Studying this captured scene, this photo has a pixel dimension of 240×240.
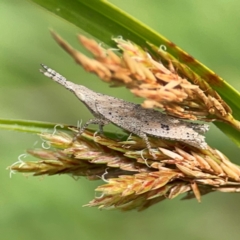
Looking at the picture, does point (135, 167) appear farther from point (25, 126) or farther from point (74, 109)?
point (74, 109)

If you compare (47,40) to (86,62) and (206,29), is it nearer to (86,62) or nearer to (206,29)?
(206,29)

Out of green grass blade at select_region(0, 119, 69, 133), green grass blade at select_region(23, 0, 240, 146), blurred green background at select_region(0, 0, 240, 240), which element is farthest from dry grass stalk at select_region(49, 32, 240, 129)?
blurred green background at select_region(0, 0, 240, 240)

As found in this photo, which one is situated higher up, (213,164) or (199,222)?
(213,164)

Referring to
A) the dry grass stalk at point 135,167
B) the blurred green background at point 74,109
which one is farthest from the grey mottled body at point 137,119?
the blurred green background at point 74,109

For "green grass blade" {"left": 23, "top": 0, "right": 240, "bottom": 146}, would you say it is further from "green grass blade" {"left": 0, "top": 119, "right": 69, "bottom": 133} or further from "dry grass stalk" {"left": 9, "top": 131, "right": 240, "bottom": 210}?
"green grass blade" {"left": 0, "top": 119, "right": 69, "bottom": 133}

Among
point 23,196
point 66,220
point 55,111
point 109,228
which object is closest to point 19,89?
point 55,111

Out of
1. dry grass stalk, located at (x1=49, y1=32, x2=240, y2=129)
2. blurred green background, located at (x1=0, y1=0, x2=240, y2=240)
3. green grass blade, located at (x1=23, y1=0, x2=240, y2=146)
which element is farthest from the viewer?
blurred green background, located at (x1=0, y1=0, x2=240, y2=240)

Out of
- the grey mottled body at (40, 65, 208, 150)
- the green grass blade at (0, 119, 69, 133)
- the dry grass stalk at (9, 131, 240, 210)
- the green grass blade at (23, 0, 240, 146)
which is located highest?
the green grass blade at (23, 0, 240, 146)
